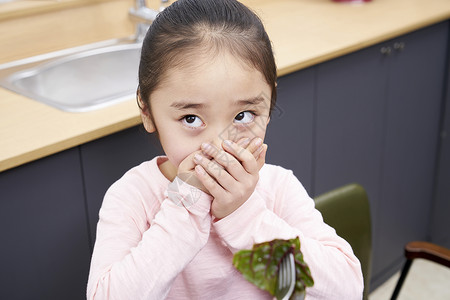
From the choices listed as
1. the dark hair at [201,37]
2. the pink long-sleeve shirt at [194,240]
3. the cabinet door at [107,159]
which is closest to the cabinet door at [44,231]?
the cabinet door at [107,159]

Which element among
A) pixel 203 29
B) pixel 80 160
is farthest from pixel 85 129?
pixel 203 29

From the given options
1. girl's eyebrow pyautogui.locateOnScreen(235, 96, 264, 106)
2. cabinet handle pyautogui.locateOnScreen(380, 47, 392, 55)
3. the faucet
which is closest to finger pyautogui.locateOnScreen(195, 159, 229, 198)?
girl's eyebrow pyautogui.locateOnScreen(235, 96, 264, 106)

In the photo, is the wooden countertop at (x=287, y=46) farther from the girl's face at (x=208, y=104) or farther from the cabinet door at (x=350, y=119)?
the girl's face at (x=208, y=104)

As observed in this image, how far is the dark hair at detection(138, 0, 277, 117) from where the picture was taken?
3.08 ft

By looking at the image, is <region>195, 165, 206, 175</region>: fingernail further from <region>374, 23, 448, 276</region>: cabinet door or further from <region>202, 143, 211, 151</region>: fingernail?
<region>374, 23, 448, 276</region>: cabinet door

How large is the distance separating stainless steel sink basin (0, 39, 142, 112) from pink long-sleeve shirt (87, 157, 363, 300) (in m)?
0.84

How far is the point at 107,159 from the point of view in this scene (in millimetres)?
1451

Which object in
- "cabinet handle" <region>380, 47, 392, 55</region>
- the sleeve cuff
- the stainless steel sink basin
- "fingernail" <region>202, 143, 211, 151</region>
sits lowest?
"cabinet handle" <region>380, 47, 392, 55</region>

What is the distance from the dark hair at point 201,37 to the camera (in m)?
0.94

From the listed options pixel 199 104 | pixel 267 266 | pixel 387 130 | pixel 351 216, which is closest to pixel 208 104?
pixel 199 104

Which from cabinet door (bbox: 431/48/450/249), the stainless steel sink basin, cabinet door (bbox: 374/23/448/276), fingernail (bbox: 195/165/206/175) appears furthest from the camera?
cabinet door (bbox: 431/48/450/249)

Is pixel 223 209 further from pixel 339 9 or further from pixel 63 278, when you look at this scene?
pixel 339 9

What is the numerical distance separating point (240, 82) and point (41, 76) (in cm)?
113

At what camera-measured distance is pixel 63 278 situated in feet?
4.72
